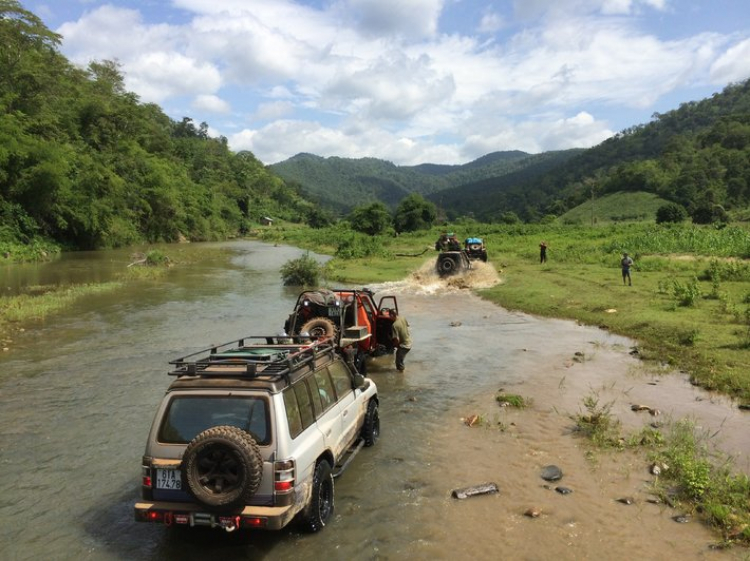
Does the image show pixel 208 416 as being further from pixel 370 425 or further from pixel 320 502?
pixel 370 425

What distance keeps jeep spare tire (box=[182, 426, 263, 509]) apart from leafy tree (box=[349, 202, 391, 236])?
263 feet

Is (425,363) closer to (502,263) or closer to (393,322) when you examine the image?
(393,322)

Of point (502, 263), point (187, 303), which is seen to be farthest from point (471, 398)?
point (502, 263)

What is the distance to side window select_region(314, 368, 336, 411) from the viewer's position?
7.24 meters

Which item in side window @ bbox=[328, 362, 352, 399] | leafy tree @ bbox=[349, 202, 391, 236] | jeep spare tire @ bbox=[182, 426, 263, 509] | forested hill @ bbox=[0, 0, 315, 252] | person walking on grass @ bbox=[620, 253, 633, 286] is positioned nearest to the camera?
jeep spare tire @ bbox=[182, 426, 263, 509]

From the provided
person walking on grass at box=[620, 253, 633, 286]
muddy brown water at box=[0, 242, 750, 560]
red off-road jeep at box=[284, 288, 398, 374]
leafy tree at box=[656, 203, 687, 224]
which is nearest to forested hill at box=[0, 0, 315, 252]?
muddy brown water at box=[0, 242, 750, 560]

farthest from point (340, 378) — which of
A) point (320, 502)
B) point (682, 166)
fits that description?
point (682, 166)

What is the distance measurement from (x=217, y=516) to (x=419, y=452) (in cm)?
430

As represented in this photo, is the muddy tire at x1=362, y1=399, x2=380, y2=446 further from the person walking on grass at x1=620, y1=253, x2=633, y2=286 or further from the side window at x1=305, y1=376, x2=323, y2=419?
the person walking on grass at x1=620, y1=253, x2=633, y2=286

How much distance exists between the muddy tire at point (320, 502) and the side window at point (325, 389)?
813 millimetres

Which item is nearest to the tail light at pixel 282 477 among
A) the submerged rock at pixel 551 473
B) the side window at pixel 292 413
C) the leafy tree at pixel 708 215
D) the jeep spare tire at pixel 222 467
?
the jeep spare tire at pixel 222 467

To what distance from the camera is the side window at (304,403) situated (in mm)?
6441

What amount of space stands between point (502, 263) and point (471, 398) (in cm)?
3040

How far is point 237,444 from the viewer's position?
5555 mm
